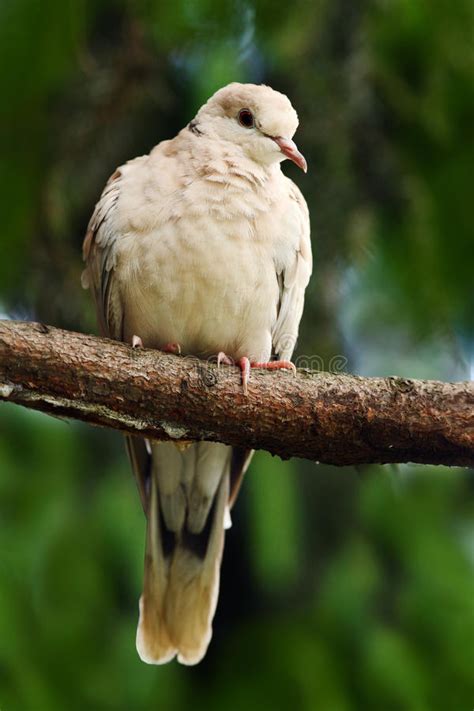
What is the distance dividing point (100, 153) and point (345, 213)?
0.84 m

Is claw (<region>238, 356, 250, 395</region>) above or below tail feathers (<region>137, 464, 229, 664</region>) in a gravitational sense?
above

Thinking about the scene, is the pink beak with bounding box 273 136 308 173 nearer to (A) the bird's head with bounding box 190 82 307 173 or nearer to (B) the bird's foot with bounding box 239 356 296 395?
(A) the bird's head with bounding box 190 82 307 173

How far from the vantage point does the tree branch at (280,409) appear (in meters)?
2.32

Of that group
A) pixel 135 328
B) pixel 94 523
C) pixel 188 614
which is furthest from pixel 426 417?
pixel 94 523

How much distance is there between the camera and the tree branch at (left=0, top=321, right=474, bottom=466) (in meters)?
2.32

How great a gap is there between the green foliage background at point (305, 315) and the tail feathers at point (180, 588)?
186 millimetres

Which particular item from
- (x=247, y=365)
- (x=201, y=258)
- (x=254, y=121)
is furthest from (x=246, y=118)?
(x=247, y=365)

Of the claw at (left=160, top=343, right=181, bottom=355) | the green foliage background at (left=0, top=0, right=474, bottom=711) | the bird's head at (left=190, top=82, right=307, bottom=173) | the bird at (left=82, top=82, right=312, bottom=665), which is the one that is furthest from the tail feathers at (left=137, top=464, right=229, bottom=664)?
the bird's head at (left=190, top=82, right=307, bottom=173)

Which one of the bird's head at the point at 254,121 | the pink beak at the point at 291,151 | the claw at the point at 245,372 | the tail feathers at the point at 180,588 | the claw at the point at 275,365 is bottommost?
the tail feathers at the point at 180,588

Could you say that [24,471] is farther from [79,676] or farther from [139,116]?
[139,116]

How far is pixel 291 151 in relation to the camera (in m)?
2.82

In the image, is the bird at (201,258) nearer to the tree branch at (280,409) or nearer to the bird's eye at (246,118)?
the bird's eye at (246,118)

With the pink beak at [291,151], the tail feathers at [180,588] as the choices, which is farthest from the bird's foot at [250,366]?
the tail feathers at [180,588]

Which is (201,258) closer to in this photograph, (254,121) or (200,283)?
(200,283)
